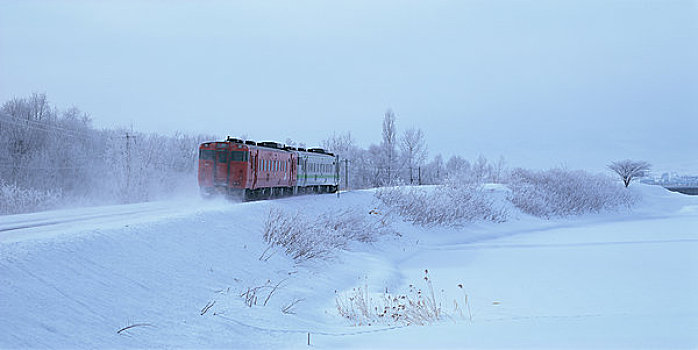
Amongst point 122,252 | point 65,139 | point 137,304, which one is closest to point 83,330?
point 137,304

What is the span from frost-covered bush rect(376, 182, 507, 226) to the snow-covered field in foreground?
9.12m

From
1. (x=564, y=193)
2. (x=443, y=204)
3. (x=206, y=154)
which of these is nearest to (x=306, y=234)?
(x=206, y=154)

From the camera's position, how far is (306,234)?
57.9 feet

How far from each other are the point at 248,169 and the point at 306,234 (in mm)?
7141

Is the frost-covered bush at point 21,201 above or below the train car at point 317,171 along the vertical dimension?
below

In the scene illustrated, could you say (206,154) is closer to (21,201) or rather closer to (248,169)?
(248,169)

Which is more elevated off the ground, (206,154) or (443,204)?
(206,154)

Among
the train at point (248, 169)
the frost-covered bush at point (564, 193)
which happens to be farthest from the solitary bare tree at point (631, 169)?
the train at point (248, 169)

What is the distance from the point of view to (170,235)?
12516mm

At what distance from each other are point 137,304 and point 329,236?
12121mm

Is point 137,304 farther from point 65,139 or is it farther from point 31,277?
point 65,139

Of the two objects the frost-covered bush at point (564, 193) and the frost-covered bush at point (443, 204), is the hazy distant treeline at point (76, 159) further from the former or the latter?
the frost-covered bush at point (564, 193)

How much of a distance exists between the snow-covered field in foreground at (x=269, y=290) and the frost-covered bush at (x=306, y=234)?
41 cm

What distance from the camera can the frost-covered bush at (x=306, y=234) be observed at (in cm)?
1678
